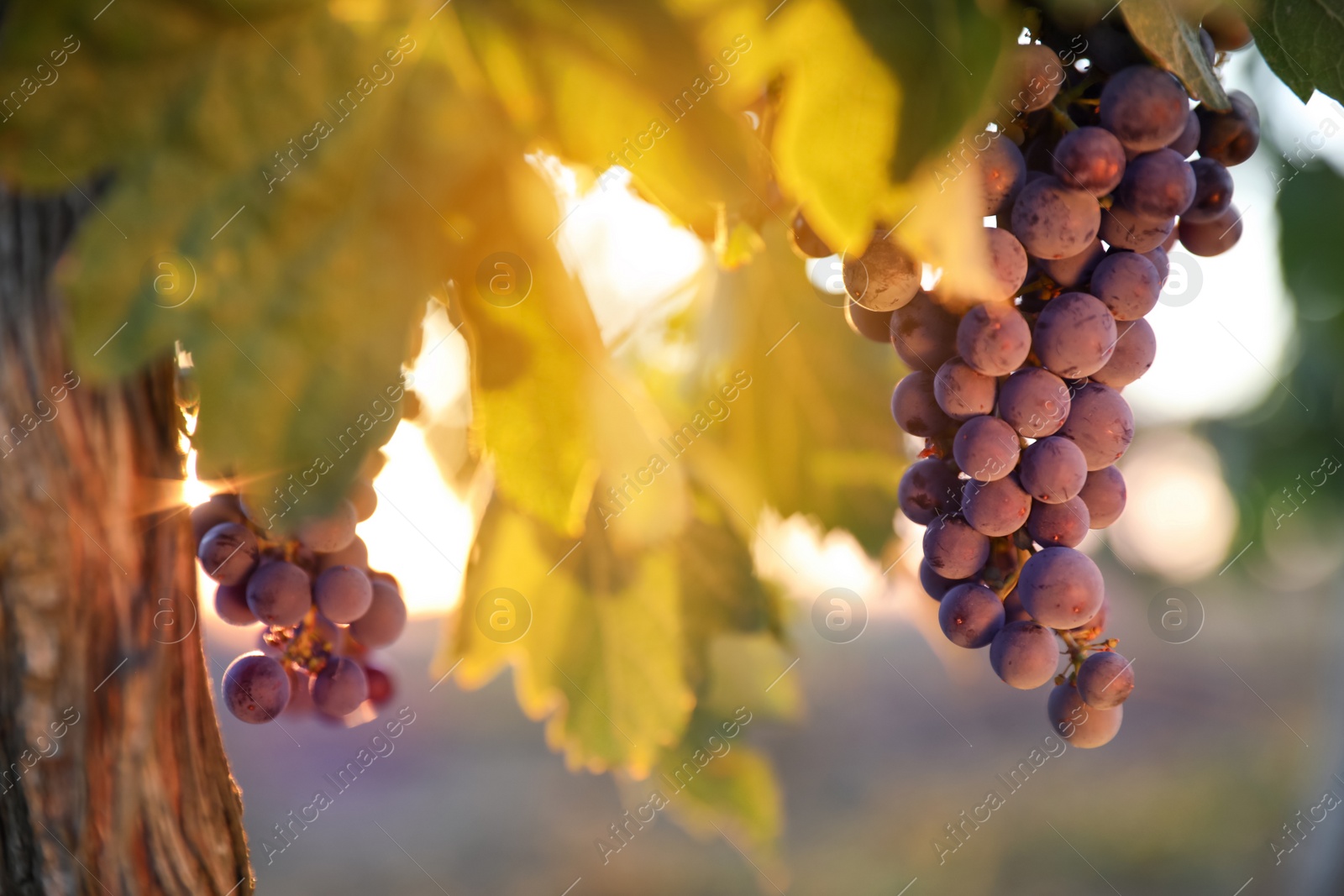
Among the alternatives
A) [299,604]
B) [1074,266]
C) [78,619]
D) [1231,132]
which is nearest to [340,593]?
[299,604]

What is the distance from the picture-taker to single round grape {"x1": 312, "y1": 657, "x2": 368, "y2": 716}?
24.0 inches

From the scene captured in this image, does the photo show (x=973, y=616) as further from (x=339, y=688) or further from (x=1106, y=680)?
(x=339, y=688)

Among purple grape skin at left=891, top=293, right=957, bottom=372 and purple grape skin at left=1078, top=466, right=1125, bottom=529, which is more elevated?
purple grape skin at left=891, top=293, right=957, bottom=372

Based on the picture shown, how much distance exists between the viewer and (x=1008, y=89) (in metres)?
0.41

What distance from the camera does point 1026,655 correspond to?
1.48 feet

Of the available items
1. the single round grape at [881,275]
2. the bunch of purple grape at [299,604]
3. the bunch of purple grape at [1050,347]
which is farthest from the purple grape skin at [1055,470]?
the bunch of purple grape at [299,604]

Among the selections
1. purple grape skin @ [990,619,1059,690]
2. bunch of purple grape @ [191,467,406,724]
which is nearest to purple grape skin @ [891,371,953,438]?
purple grape skin @ [990,619,1059,690]

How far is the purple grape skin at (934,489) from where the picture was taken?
0.49 m

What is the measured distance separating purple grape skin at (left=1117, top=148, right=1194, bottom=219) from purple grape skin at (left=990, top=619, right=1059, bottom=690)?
22cm

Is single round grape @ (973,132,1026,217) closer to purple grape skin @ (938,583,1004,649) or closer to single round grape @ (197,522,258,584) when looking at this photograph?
purple grape skin @ (938,583,1004,649)

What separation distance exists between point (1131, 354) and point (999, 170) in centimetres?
13

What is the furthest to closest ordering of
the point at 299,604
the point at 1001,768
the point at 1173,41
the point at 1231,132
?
1. the point at 1001,768
2. the point at 299,604
3. the point at 1231,132
4. the point at 1173,41

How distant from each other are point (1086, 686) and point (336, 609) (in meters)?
0.45

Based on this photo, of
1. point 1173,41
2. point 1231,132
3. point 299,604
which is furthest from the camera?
point 299,604
